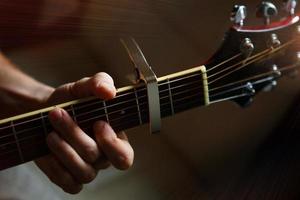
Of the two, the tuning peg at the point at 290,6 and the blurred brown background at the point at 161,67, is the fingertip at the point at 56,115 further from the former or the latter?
the tuning peg at the point at 290,6

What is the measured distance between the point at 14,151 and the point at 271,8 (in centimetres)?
39

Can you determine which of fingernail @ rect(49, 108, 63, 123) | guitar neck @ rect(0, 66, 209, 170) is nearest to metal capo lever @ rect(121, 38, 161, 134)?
guitar neck @ rect(0, 66, 209, 170)

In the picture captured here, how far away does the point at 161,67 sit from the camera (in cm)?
76

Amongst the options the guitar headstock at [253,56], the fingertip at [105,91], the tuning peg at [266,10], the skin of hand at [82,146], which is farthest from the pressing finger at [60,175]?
the tuning peg at [266,10]

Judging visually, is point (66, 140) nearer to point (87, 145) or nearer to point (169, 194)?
point (87, 145)

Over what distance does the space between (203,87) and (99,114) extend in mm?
153

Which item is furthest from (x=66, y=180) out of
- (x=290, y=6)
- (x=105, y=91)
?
(x=290, y=6)

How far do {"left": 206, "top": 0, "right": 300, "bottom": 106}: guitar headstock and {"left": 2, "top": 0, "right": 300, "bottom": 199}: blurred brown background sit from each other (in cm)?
12

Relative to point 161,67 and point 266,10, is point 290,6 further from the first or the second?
point 161,67

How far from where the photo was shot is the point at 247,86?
0.63 m

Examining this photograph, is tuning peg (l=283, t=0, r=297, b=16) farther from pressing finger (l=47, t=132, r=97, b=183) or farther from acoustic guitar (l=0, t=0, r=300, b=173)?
pressing finger (l=47, t=132, r=97, b=183)

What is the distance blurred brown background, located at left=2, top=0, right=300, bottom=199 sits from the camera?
2.11ft

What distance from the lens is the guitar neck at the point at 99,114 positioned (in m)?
0.51

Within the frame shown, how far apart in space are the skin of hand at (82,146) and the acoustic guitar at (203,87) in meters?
0.01
